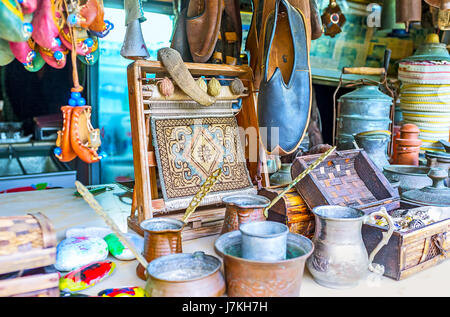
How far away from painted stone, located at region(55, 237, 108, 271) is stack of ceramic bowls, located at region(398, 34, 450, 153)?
2064 millimetres

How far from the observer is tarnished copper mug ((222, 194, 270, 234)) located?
1.25m

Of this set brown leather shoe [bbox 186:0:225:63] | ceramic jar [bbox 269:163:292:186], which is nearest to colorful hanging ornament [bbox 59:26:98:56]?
brown leather shoe [bbox 186:0:225:63]

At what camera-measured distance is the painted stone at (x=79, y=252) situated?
115cm

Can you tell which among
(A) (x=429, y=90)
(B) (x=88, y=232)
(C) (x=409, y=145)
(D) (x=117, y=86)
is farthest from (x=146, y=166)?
(D) (x=117, y=86)

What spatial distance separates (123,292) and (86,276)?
5.8 inches

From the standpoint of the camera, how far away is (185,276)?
0.97 meters

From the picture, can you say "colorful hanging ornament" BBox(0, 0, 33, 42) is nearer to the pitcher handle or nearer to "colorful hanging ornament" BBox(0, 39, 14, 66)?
"colorful hanging ornament" BBox(0, 39, 14, 66)

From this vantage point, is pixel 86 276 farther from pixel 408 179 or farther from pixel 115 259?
pixel 408 179

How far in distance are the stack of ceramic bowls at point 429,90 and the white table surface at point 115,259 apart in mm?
1296

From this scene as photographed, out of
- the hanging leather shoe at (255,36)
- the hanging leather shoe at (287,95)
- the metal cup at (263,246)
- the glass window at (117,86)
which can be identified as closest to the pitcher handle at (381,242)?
the metal cup at (263,246)

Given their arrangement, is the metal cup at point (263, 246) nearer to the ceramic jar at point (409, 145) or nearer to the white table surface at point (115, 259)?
the white table surface at point (115, 259)

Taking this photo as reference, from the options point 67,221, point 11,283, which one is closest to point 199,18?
point 67,221
